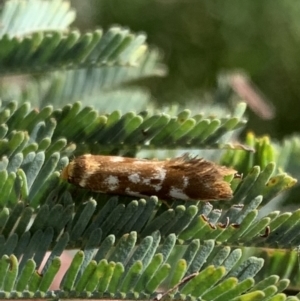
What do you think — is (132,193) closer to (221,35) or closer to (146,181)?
(146,181)

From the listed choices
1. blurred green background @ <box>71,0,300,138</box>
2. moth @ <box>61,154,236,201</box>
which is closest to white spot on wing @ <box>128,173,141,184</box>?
moth @ <box>61,154,236,201</box>

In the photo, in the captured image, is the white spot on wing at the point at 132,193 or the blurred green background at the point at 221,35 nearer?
the white spot on wing at the point at 132,193

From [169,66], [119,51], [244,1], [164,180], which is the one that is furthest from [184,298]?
[244,1]

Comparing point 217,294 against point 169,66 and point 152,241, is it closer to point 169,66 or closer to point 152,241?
point 152,241

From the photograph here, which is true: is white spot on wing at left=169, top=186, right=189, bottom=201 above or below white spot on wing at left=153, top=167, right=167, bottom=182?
below

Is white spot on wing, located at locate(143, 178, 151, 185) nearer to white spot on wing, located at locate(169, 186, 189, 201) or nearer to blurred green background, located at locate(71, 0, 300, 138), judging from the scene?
white spot on wing, located at locate(169, 186, 189, 201)

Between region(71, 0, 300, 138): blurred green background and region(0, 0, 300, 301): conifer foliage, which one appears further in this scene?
region(71, 0, 300, 138): blurred green background

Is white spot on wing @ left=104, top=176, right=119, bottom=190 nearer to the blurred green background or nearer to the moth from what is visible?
the moth

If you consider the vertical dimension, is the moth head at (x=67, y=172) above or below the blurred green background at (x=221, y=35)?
below

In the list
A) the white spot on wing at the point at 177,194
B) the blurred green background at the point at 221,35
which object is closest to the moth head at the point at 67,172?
the white spot on wing at the point at 177,194

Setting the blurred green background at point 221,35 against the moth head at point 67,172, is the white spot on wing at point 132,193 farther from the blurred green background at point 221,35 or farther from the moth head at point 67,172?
the blurred green background at point 221,35
